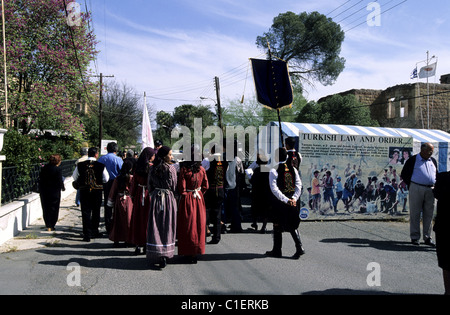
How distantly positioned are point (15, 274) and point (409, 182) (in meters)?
7.20

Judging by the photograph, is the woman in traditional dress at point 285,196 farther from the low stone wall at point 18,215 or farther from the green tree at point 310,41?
the green tree at point 310,41

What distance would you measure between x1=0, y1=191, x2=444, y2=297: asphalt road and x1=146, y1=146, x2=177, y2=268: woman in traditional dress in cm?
29

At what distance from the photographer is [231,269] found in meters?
5.71

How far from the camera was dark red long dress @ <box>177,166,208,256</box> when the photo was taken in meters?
5.98

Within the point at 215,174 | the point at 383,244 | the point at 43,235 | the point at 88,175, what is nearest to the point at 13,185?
the point at 43,235

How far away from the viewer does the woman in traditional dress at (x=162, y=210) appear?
18.8 feet

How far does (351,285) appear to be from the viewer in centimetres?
496

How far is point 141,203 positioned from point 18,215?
3308 millimetres

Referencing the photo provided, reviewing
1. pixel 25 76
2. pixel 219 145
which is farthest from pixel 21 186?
pixel 25 76

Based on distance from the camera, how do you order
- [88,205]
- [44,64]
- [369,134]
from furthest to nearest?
[44,64] < [369,134] < [88,205]

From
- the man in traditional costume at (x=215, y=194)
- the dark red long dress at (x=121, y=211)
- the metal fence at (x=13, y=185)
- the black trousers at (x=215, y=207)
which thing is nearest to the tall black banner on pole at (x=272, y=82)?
the man in traditional costume at (x=215, y=194)

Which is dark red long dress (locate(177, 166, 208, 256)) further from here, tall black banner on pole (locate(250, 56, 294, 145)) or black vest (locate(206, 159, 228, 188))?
tall black banner on pole (locate(250, 56, 294, 145))

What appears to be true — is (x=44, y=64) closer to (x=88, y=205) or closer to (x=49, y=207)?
(x=49, y=207)

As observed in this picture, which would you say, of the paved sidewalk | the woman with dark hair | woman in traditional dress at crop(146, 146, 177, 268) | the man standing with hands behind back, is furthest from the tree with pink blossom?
the man standing with hands behind back
